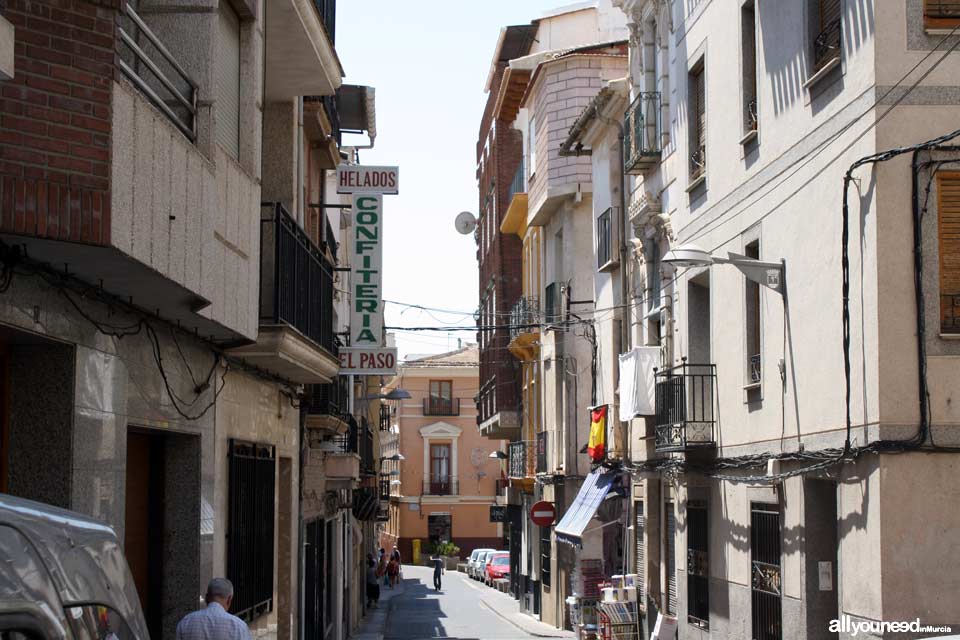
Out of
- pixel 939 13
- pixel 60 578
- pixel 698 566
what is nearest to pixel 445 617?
pixel 698 566

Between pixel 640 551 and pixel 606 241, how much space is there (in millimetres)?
6372

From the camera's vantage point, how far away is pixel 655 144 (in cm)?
2311

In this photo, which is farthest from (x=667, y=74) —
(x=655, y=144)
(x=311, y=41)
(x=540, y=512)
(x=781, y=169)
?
(x=540, y=512)

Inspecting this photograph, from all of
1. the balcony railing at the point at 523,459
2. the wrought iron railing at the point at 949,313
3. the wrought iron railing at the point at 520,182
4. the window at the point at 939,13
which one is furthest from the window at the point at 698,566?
the wrought iron railing at the point at 520,182

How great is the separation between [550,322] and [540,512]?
4.73 metres

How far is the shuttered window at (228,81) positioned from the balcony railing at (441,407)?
75392mm

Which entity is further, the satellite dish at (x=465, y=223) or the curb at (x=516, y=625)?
the satellite dish at (x=465, y=223)

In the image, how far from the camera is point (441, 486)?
8619 centimetres

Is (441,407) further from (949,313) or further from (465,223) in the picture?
(949,313)

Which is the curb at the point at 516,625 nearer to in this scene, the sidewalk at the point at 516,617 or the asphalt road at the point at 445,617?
the sidewalk at the point at 516,617

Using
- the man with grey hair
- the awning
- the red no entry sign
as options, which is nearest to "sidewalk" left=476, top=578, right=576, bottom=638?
the red no entry sign

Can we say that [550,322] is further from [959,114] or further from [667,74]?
[959,114]

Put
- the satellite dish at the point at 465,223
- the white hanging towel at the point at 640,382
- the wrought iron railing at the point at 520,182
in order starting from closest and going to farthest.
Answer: the white hanging towel at the point at 640,382 → the wrought iron railing at the point at 520,182 → the satellite dish at the point at 465,223

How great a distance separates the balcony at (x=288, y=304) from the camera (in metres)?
13.2
